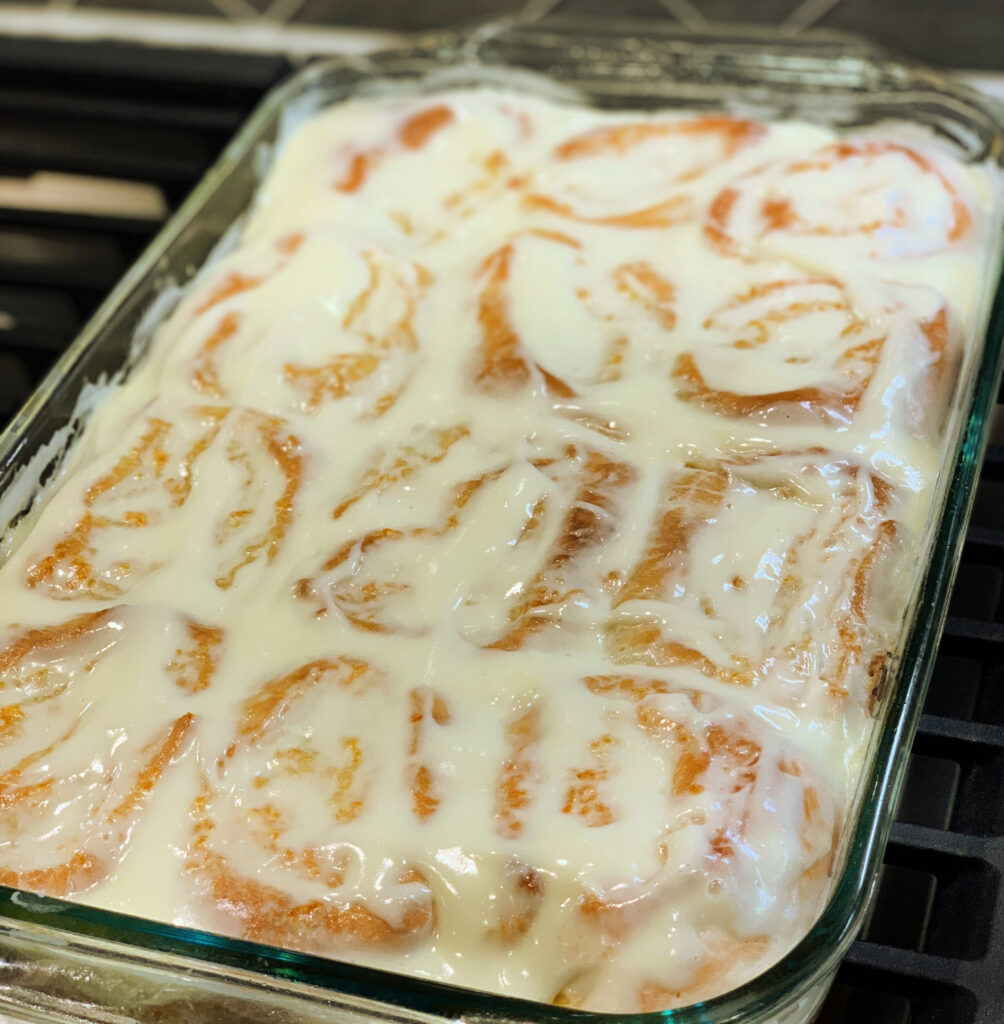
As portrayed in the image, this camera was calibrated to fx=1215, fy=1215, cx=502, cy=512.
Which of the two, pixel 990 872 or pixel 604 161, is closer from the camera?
pixel 990 872

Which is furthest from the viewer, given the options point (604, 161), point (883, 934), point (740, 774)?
point (604, 161)

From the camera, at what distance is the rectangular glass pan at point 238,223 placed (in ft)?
2.45

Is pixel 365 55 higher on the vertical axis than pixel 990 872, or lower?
higher

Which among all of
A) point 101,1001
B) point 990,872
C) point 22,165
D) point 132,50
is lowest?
point 101,1001

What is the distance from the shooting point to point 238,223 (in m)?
1.47

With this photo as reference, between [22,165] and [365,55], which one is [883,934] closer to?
[365,55]

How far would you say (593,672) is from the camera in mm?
922

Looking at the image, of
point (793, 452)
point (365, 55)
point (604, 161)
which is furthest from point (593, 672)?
point (365, 55)

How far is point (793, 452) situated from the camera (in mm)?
1043

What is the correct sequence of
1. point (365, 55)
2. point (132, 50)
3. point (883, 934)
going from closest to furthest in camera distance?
1. point (883, 934)
2. point (365, 55)
3. point (132, 50)

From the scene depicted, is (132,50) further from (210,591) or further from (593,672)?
(593,672)

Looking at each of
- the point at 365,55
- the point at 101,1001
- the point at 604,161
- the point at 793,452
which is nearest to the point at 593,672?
the point at 793,452

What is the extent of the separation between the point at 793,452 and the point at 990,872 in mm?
366

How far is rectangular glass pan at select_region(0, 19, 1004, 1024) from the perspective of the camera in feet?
2.45
